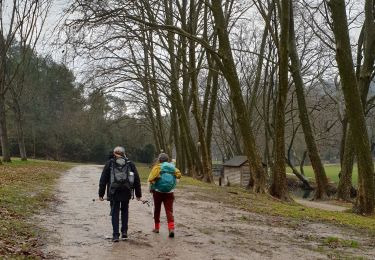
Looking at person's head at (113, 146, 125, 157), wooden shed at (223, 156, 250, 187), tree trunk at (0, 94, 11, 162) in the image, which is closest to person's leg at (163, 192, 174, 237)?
person's head at (113, 146, 125, 157)

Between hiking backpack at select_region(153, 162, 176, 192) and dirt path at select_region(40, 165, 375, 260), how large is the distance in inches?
35.1

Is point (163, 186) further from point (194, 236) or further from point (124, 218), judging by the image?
point (194, 236)

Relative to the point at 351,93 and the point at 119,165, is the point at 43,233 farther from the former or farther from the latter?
the point at 351,93

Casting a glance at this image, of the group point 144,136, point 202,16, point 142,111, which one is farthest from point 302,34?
point 144,136

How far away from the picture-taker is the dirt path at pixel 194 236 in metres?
7.89

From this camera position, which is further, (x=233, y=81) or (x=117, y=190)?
(x=233, y=81)

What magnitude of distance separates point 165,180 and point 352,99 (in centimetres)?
680

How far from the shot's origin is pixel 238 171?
36688 millimetres

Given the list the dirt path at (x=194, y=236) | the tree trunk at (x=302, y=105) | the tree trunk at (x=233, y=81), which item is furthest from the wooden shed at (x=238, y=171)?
the dirt path at (x=194, y=236)

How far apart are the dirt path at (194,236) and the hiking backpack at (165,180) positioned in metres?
0.89

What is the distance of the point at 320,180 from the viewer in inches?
975

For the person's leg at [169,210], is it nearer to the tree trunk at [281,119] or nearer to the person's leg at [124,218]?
Result: the person's leg at [124,218]

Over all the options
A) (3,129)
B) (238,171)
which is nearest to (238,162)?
(238,171)

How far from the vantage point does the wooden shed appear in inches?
1428
